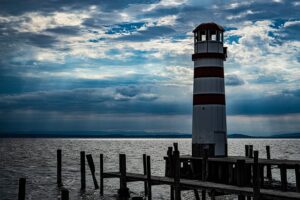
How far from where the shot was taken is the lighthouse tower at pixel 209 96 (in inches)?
1100

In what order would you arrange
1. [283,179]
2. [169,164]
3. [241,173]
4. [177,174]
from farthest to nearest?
[169,164], [283,179], [177,174], [241,173]

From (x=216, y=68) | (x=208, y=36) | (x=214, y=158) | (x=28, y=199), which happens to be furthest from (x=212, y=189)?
(x=28, y=199)

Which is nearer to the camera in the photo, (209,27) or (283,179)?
(283,179)

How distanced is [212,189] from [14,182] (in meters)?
26.4

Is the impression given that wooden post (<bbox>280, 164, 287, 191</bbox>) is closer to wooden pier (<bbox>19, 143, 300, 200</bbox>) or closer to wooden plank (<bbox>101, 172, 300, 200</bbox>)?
wooden pier (<bbox>19, 143, 300, 200</bbox>)

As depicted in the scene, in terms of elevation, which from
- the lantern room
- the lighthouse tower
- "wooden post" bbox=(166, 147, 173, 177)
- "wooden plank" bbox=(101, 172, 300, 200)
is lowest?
"wooden plank" bbox=(101, 172, 300, 200)

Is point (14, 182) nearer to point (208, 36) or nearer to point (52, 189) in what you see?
point (52, 189)

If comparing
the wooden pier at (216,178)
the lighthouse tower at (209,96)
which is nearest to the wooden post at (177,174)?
the wooden pier at (216,178)

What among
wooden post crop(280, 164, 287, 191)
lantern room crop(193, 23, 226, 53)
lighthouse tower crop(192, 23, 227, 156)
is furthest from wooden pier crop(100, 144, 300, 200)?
lantern room crop(193, 23, 226, 53)

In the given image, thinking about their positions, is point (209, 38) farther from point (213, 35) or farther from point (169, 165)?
point (169, 165)

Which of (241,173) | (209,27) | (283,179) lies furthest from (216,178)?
(209,27)

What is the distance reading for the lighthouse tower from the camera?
1100 inches

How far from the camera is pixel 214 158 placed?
27516 mm

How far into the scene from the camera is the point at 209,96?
27.9m
